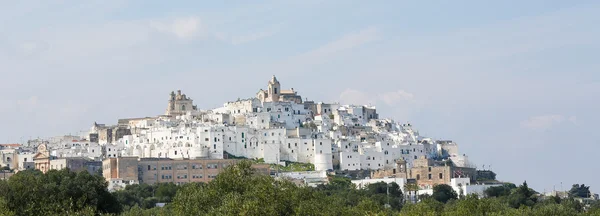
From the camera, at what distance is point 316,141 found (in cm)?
12619

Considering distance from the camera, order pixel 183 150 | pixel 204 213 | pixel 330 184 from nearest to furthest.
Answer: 1. pixel 204 213
2. pixel 330 184
3. pixel 183 150

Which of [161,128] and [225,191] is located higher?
[161,128]

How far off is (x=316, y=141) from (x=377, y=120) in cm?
2121

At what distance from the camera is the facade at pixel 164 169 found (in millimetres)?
114562

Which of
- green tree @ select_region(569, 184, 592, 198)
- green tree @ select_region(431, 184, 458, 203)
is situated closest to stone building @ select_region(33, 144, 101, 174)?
green tree @ select_region(431, 184, 458, 203)

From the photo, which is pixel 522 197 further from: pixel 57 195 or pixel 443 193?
pixel 57 195

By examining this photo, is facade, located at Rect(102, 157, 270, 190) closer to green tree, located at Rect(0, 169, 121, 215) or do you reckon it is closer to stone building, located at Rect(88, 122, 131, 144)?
stone building, located at Rect(88, 122, 131, 144)

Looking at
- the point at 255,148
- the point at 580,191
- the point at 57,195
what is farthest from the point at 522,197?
the point at 57,195

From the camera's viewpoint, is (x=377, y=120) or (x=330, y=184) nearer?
(x=330, y=184)

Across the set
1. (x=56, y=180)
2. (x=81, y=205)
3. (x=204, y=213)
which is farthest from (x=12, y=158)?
(x=204, y=213)

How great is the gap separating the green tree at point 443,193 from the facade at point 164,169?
15.5m

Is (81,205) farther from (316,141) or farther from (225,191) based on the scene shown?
(316,141)

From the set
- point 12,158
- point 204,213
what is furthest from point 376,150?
point 204,213

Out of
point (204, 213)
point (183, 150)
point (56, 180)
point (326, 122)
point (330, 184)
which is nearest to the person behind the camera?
point (204, 213)
